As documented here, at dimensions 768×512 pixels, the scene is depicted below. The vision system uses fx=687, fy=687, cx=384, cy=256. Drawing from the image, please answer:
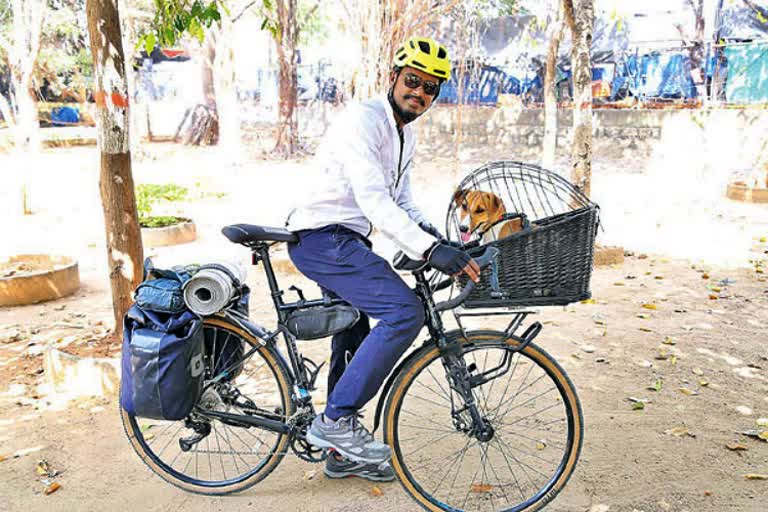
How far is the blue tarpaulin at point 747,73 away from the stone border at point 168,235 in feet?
48.0

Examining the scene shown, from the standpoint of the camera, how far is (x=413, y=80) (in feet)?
9.17

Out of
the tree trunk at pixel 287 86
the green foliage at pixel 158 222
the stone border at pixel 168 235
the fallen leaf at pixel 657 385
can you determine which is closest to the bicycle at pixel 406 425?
the fallen leaf at pixel 657 385

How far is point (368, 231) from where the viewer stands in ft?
10.3

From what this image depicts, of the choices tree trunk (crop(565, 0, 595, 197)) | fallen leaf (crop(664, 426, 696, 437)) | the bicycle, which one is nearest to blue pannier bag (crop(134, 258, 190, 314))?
the bicycle

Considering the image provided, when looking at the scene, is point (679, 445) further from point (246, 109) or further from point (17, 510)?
point (246, 109)

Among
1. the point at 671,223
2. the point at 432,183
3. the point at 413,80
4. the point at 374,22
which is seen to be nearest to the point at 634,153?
the point at 432,183

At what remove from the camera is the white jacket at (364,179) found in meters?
2.68

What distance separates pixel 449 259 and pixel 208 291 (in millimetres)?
1118

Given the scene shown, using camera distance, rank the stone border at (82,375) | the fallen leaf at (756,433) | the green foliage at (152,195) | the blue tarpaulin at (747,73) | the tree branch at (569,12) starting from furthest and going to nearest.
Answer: the blue tarpaulin at (747,73)
the green foliage at (152,195)
the tree branch at (569,12)
the stone border at (82,375)
the fallen leaf at (756,433)

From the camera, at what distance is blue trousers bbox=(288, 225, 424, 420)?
284 cm

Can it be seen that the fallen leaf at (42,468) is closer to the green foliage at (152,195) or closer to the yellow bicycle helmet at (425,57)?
the yellow bicycle helmet at (425,57)

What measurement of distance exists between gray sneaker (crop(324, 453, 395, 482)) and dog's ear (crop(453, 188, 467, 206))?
135cm

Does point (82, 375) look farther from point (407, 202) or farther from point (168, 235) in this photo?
point (168, 235)

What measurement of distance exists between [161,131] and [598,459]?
26.9m
